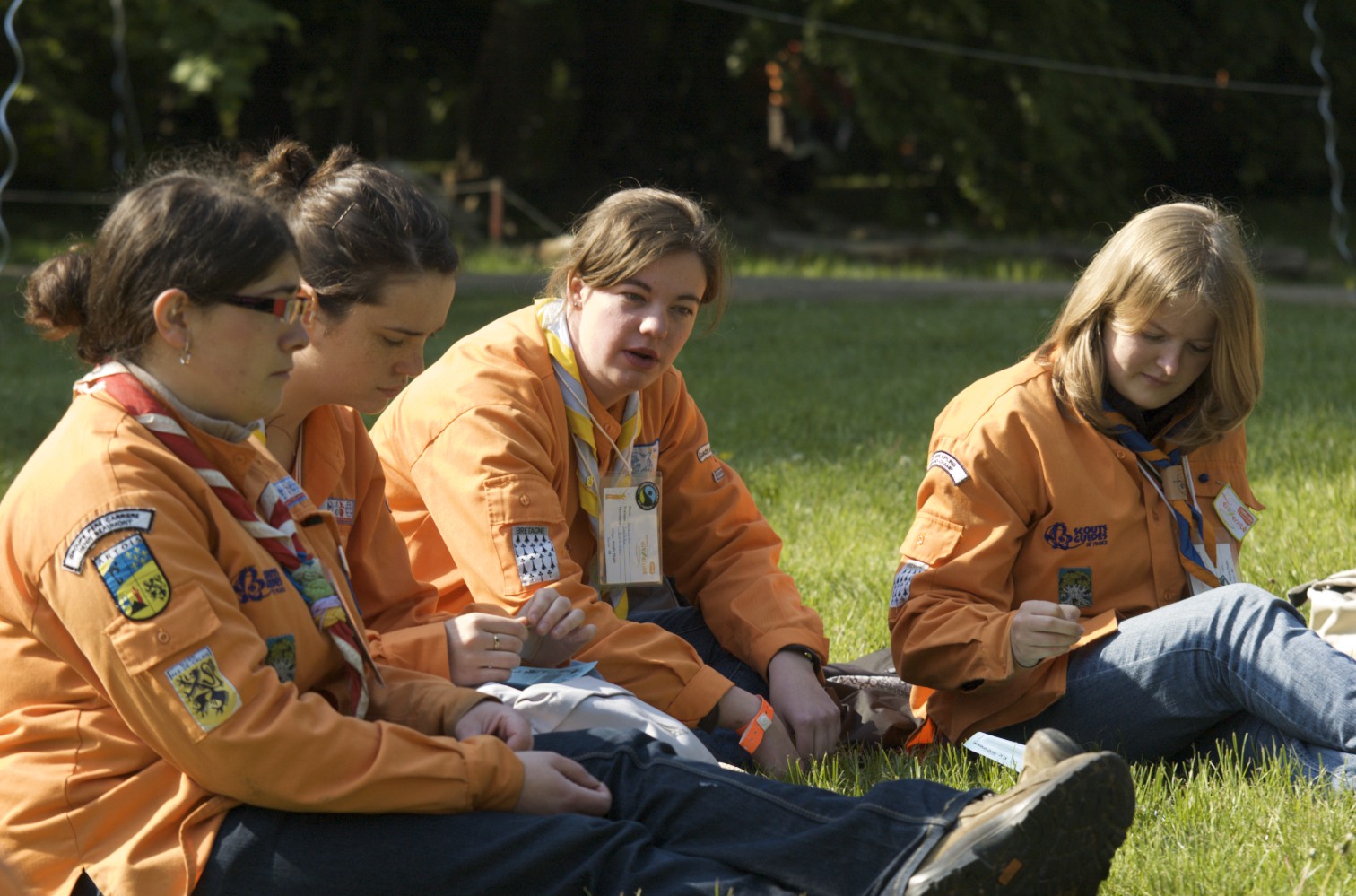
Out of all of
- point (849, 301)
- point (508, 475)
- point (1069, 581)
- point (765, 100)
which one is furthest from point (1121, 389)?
point (765, 100)

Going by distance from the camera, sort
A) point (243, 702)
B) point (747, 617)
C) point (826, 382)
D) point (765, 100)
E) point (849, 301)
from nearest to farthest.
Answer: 1. point (243, 702)
2. point (747, 617)
3. point (826, 382)
4. point (849, 301)
5. point (765, 100)

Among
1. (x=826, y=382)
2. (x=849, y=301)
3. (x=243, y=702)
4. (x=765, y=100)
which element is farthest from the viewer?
(x=765, y=100)

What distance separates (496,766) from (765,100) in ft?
61.8

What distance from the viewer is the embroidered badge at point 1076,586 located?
11.2ft

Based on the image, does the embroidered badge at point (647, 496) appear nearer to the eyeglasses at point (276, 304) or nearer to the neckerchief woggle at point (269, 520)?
the neckerchief woggle at point (269, 520)

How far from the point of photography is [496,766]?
248 centimetres

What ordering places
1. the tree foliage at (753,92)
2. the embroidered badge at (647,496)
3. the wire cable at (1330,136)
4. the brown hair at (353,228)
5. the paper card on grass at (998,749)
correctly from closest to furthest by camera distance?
1. the brown hair at (353,228)
2. the paper card on grass at (998,749)
3. the embroidered badge at (647,496)
4. the wire cable at (1330,136)
5. the tree foliage at (753,92)

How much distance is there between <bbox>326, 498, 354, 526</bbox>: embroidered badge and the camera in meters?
2.98

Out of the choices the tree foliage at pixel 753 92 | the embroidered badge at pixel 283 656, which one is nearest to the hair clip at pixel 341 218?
the embroidered badge at pixel 283 656

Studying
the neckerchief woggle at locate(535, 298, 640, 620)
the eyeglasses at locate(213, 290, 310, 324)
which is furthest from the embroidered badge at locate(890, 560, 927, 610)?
the eyeglasses at locate(213, 290, 310, 324)

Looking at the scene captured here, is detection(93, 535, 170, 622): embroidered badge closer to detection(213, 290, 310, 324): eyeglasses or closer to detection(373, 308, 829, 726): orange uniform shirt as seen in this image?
detection(213, 290, 310, 324): eyeglasses

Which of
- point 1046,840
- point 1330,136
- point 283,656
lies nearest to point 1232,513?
point 1046,840

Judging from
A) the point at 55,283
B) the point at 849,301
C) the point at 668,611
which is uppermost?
the point at 55,283

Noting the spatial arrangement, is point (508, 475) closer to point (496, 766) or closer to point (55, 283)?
point (496, 766)
